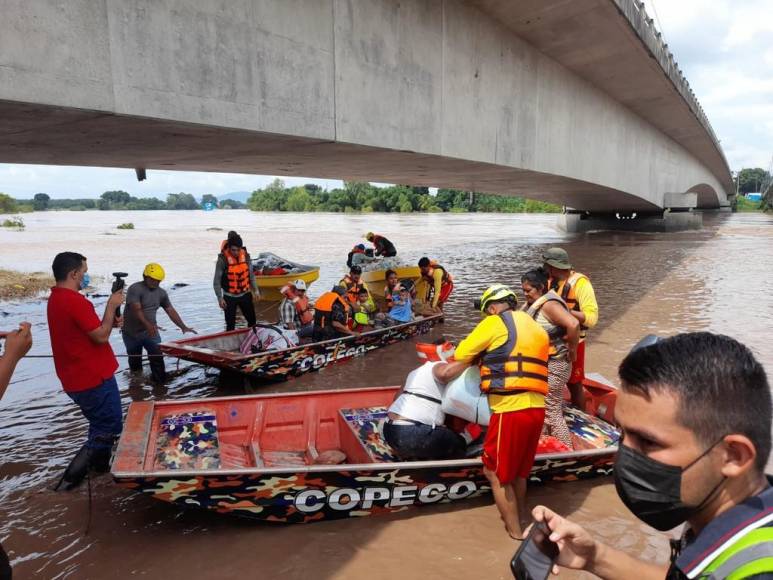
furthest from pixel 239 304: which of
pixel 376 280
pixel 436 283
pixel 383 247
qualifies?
pixel 383 247

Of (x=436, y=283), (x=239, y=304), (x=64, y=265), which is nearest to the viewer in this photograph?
(x=64, y=265)

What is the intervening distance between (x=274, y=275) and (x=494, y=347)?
11221 mm

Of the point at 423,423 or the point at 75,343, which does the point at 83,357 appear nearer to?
the point at 75,343

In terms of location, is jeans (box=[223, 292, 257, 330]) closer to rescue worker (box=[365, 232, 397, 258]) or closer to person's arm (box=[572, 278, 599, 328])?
person's arm (box=[572, 278, 599, 328])

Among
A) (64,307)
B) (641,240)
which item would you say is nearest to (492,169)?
(64,307)

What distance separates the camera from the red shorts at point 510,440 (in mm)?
3840

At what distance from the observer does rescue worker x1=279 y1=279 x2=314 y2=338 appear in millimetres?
8656

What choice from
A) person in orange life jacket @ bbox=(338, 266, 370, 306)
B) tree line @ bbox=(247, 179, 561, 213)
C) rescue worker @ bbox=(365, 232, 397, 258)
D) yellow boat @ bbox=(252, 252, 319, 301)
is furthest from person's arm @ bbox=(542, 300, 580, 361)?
tree line @ bbox=(247, 179, 561, 213)

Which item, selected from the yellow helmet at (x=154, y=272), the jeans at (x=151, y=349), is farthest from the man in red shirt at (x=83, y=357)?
the jeans at (x=151, y=349)

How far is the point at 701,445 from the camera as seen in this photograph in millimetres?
1307

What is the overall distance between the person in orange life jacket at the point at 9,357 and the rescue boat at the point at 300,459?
0.93 metres

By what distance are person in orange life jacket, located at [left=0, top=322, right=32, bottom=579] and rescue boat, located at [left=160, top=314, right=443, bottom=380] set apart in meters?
3.94

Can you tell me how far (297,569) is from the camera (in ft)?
12.5

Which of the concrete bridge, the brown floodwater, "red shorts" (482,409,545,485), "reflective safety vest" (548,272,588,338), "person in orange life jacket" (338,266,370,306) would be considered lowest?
the brown floodwater
